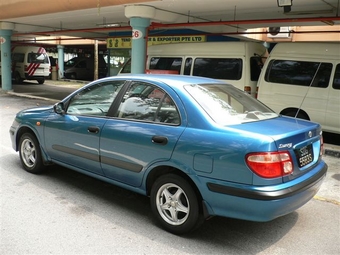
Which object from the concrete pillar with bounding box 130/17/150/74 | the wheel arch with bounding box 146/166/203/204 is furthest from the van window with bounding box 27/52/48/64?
the wheel arch with bounding box 146/166/203/204

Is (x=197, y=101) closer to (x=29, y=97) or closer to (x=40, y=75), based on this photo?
(x=29, y=97)

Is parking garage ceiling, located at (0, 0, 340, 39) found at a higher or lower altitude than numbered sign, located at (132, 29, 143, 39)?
higher

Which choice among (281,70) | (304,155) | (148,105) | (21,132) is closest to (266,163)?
(304,155)

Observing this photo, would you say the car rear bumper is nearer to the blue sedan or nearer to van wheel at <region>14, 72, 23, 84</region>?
the blue sedan

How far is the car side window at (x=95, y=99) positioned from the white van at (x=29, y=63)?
18854 mm

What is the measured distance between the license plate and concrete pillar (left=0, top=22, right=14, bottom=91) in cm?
1596

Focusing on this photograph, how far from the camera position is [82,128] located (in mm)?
4031

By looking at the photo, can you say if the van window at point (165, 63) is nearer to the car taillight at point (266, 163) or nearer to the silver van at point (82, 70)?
the car taillight at point (266, 163)

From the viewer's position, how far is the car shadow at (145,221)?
10.5 feet

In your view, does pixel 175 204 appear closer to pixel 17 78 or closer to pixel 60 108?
pixel 60 108

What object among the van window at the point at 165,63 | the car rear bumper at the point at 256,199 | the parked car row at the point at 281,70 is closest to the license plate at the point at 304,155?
the car rear bumper at the point at 256,199

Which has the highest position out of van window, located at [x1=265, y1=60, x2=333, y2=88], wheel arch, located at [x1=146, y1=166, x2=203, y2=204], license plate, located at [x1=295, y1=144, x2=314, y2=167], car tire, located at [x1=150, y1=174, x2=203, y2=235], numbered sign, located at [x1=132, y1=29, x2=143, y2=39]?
numbered sign, located at [x1=132, y1=29, x2=143, y2=39]

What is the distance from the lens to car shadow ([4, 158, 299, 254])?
3.21 meters

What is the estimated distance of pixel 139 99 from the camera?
3754 millimetres
